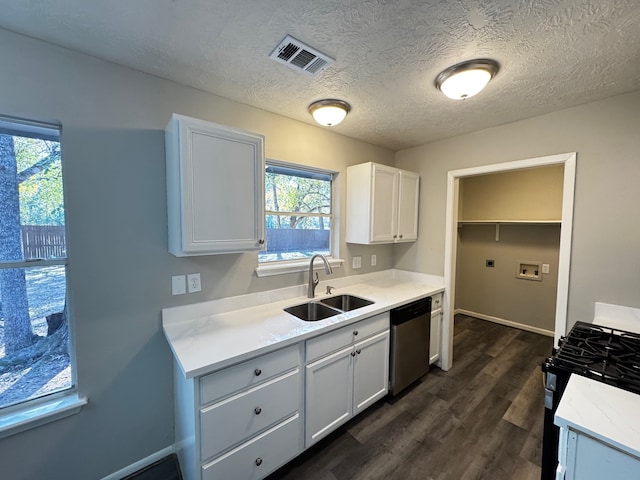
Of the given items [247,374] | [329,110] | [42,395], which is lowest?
[42,395]

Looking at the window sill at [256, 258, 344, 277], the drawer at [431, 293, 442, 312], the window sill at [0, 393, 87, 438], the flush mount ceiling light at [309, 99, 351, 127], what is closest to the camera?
the window sill at [0, 393, 87, 438]

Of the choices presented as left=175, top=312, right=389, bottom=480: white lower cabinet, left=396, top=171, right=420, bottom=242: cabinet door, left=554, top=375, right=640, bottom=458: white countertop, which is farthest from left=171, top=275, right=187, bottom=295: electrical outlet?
left=396, top=171, right=420, bottom=242: cabinet door

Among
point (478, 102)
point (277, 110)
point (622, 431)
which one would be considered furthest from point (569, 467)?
point (277, 110)

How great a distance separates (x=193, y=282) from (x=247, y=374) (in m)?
0.76

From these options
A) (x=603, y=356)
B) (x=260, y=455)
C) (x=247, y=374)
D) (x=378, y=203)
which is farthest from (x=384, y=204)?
(x=260, y=455)

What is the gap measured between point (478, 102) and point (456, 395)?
2.49 meters

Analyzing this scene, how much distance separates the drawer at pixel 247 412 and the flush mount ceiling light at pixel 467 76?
198 cm

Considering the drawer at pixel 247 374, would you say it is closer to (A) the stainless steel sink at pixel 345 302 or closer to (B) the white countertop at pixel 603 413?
(A) the stainless steel sink at pixel 345 302

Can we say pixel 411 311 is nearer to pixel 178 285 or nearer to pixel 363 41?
pixel 178 285

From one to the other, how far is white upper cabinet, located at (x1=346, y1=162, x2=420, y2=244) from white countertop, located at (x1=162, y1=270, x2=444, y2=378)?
55 centimetres

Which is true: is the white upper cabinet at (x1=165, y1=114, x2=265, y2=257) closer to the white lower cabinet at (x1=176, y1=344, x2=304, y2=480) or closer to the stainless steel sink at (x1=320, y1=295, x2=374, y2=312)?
the white lower cabinet at (x1=176, y1=344, x2=304, y2=480)

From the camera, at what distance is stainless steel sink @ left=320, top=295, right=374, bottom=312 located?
2414 mm

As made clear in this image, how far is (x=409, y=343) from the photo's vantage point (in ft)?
7.79

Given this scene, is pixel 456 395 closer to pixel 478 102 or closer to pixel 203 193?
pixel 478 102
